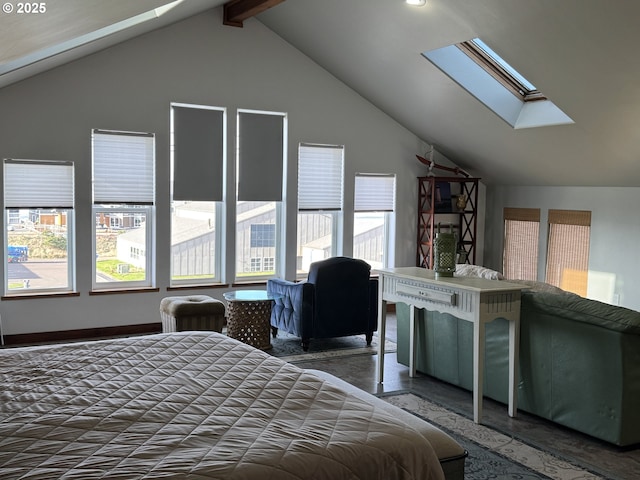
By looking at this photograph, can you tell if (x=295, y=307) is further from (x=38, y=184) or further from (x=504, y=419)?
(x=38, y=184)

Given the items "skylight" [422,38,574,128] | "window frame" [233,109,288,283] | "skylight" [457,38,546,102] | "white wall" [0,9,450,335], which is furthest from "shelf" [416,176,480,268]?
"window frame" [233,109,288,283]

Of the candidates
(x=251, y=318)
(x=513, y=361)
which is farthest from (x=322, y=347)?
(x=513, y=361)

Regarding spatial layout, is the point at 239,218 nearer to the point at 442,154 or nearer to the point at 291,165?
the point at 291,165

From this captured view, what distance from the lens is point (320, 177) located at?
25.7ft

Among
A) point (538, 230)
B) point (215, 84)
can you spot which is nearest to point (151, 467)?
point (215, 84)

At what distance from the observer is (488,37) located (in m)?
5.58

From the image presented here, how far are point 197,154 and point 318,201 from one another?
1.55 m

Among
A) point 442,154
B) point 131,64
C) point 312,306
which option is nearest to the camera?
point 312,306

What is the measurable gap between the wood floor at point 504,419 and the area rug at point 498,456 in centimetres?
8

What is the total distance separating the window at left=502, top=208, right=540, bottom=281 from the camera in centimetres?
805

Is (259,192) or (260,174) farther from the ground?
(260,174)

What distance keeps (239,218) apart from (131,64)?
6.42ft

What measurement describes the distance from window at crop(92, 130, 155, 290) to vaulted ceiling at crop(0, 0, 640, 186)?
3.24 ft

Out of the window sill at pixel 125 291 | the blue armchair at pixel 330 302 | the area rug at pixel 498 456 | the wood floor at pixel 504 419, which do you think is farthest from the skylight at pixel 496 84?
the window sill at pixel 125 291
